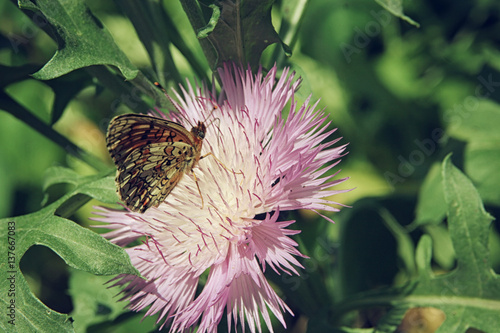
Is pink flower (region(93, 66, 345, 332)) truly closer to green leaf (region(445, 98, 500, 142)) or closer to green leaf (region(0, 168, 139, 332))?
green leaf (region(0, 168, 139, 332))

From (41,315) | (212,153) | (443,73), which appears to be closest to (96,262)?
(41,315)

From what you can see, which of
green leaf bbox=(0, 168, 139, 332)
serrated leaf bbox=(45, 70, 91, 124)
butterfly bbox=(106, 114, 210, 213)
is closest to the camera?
green leaf bbox=(0, 168, 139, 332)

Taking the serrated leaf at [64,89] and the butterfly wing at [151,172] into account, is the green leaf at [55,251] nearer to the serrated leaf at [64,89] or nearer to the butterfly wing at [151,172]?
the butterfly wing at [151,172]

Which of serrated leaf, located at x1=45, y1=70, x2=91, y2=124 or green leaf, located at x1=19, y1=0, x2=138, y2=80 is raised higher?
green leaf, located at x1=19, y1=0, x2=138, y2=80

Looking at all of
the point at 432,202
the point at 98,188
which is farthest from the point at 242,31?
the point at 432,202

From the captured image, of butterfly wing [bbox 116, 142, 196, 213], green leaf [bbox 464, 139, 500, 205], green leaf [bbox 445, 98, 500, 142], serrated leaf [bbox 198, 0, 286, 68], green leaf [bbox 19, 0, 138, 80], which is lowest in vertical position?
butterfly wing [bbox 116, 142, 196, 213]

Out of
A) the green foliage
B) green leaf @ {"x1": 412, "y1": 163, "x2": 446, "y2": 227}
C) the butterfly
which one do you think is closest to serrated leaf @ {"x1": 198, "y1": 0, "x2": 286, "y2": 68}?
the green foliage

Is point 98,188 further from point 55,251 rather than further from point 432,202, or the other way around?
point 432,202
